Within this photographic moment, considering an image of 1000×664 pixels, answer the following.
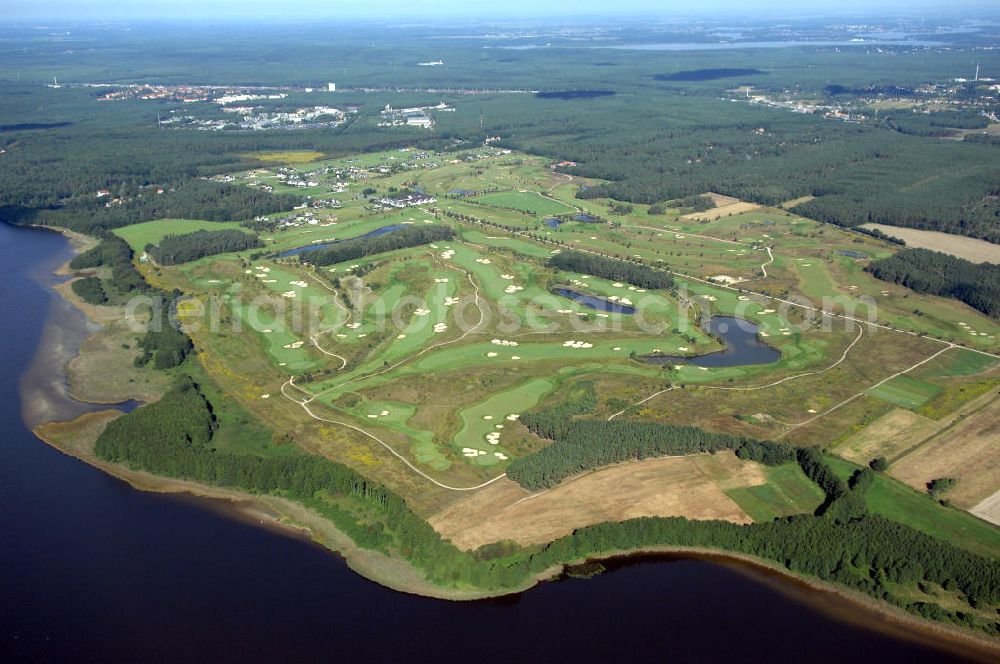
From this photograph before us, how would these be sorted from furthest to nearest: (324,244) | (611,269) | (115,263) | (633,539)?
(324,244) → (115,263) → (611,269) → (633,539)

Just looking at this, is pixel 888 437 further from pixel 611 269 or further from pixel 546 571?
pixel 611 269

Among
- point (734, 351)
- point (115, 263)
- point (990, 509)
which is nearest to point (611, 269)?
point (734, 351)

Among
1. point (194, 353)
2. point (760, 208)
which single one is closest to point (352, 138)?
point (760, 208)

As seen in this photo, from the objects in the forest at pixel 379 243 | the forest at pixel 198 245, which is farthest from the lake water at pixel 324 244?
the forest at pixel 198 245

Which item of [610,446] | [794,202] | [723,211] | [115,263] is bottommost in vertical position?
[610,446]

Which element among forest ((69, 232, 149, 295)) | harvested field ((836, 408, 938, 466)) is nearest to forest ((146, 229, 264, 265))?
forest ((69, 232, 149, 295))

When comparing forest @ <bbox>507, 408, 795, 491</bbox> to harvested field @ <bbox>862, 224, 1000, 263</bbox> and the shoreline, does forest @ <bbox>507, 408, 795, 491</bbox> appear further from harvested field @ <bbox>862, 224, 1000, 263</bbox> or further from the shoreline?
harvested field @ <bbox>862, 224, 1000, 263</bbox>
